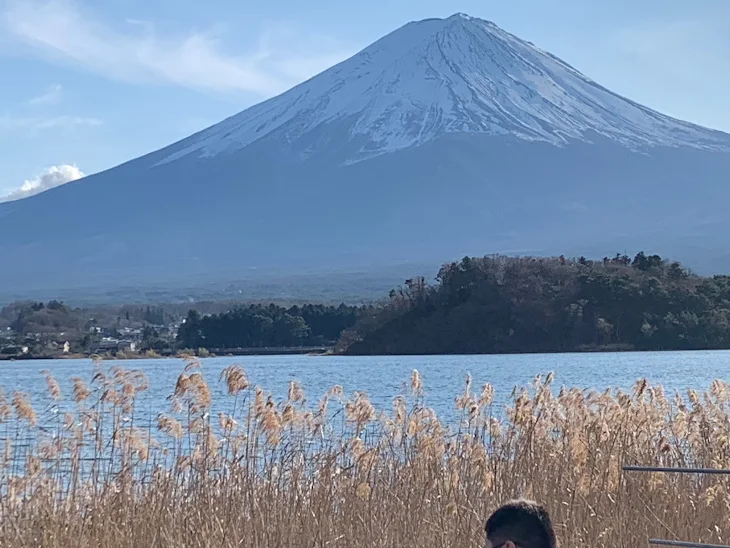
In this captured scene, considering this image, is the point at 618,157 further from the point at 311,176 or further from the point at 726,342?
the point at 726,342

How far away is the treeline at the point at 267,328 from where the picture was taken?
50.8 metres

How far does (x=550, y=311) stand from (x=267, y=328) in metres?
11.9

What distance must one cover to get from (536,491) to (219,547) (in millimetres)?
2172

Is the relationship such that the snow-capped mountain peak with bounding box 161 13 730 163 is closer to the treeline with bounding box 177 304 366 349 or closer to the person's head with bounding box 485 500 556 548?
the treeline with bounding box 177 304 366 349

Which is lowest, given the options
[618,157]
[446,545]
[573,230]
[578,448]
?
[446,545]

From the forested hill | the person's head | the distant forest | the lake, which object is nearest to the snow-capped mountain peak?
the distant forest

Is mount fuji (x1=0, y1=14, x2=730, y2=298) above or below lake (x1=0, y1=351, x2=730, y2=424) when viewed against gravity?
above

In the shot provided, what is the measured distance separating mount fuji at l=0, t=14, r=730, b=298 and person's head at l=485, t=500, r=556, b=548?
14391 centimetres

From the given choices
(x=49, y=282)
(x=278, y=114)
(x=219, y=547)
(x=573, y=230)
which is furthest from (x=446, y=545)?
(x=278, y=114)

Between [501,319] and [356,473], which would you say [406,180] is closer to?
[501,319]

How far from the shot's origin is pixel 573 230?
15600cm

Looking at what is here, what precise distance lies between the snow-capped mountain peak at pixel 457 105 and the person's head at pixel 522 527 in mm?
169812

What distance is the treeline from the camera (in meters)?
50.8

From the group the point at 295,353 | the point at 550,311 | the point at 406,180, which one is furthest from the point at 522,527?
the point at 406,180
